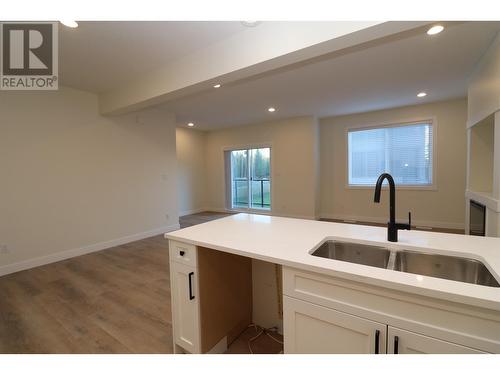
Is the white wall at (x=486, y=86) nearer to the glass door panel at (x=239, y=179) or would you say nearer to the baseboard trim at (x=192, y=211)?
the glass door panel at (x=239, y=179)

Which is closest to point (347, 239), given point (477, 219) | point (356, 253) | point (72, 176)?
point (356, 253)

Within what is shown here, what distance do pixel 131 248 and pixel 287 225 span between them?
128 inches

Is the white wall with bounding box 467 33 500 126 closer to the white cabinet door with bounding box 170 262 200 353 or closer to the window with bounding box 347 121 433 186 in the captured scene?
the window with bounding box 347 121 433 186

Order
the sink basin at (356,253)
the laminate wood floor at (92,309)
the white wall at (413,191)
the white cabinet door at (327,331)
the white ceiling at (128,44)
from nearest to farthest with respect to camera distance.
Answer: the white cabinet door at (327,331)
the sink basin at (356,253)
the laminate wood floor at (92,309)
the white ceiling at (128,44)
the white wall at (413,191)

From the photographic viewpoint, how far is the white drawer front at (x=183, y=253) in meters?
1.43

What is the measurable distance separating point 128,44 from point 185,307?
2.51 m

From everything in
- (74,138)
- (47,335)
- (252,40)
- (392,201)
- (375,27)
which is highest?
(252,40)

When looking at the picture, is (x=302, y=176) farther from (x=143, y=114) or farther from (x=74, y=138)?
(x=74, y=138)

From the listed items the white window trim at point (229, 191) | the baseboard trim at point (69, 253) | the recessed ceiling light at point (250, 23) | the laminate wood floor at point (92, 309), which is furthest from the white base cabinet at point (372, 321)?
the white window trim at point (229, 191)

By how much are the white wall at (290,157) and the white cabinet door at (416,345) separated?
4765mm

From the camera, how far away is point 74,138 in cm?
353

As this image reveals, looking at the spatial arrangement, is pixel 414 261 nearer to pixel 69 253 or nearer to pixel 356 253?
pixel 356 253

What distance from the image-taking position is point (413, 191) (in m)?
4.89
